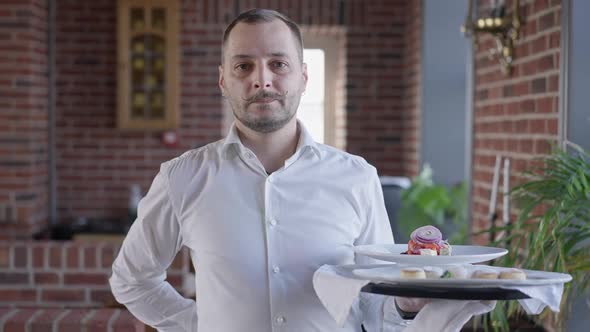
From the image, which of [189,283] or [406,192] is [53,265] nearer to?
[189,283]

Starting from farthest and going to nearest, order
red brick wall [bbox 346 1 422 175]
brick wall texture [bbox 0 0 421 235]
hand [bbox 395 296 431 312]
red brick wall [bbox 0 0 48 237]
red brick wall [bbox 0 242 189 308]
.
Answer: red brick wall [bbox 346 1 422 175]
brick wall texture [bbox 0 0 421 235]
red brick wall [bbox 0 0 48 237]
red brick wall [bbox 0 242 189 308]
hand [bbox 395 296 431 312]

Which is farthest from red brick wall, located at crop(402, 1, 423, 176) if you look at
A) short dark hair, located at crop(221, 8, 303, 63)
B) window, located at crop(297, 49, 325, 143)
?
short dark hair, located at crop(221, 8, 303, 63)

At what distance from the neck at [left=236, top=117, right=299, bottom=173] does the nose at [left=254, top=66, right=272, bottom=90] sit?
131 millimetres

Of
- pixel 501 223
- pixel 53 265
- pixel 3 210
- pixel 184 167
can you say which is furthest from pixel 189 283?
pixel 3 210

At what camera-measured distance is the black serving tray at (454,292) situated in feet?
4.51

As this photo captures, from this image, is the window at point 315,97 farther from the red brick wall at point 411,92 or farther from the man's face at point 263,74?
the man's face at point 263,74

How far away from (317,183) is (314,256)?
0.49 feet

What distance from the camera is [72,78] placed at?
653cm

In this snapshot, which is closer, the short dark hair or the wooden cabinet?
the short dark hair

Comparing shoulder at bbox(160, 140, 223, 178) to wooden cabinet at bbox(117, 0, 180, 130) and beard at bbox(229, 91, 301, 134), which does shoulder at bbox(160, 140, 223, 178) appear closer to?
beard at bbox(229, 91, 301, 134)

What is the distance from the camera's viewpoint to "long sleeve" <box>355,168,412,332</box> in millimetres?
1698

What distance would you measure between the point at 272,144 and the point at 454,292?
1.75 ft

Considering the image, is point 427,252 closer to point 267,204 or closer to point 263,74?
point 267,204

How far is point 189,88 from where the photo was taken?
6.59 m
